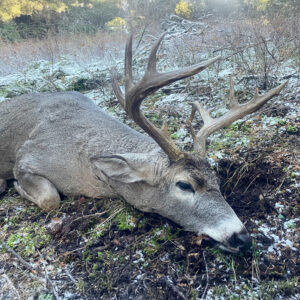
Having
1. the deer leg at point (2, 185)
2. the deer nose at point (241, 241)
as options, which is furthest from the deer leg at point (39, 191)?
the deer nose at point (241, 241)

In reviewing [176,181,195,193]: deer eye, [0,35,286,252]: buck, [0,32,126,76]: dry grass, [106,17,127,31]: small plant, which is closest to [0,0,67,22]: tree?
[106,17,127,31]: small plant

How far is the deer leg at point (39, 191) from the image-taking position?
370 cm

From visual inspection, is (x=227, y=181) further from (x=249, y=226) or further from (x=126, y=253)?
(x=126, y=253)

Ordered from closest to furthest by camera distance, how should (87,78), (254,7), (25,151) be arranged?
(25,151)
(87,78)
(254,7)

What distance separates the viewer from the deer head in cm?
270

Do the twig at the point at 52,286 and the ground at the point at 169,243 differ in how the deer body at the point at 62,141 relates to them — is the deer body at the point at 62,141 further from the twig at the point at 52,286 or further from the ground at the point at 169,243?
the twig at the point at 52,286

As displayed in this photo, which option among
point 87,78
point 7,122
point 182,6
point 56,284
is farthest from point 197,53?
point 182,6

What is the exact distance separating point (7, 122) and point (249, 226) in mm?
3503

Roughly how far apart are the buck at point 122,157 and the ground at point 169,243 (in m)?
0.16

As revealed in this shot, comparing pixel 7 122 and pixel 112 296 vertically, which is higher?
pixel 7 122

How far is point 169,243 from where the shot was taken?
2.98 metres

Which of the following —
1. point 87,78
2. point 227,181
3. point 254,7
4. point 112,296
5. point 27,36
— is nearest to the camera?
point 112,296

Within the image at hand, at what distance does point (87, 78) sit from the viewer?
8.06 meters

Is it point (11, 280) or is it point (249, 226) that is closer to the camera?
point (11, 280)
